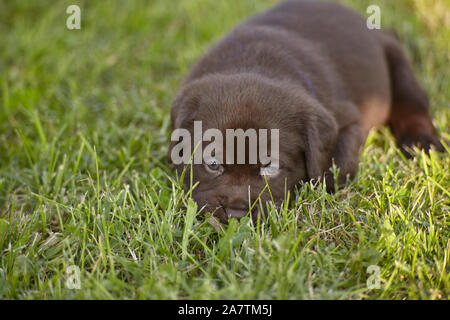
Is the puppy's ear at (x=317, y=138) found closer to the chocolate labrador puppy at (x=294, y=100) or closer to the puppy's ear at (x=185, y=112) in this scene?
the chocolate labrador puppy at (x=294, y=100)

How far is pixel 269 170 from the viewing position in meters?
2.78

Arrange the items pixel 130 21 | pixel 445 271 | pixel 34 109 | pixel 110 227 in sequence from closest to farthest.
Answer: pixel 445 271
pixel 110 227
pixel 34 109
pixel 130 21

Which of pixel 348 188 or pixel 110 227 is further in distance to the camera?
pixel 348 188

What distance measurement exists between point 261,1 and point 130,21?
179 cm

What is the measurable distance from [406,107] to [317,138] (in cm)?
168

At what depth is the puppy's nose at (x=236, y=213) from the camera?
259cm

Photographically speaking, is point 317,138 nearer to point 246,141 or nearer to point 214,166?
point 246,141

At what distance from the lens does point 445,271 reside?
2264 millimetres

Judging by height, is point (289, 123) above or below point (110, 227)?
above

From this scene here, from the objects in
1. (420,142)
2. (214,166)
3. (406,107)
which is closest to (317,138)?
(214,166)

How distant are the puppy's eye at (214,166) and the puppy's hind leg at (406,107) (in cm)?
154

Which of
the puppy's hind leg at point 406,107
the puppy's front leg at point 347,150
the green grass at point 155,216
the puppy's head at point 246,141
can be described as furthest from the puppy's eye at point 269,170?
the puppy's hind leg at point 406,107

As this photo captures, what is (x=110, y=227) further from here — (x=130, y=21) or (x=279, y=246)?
(x=130, y=21)
